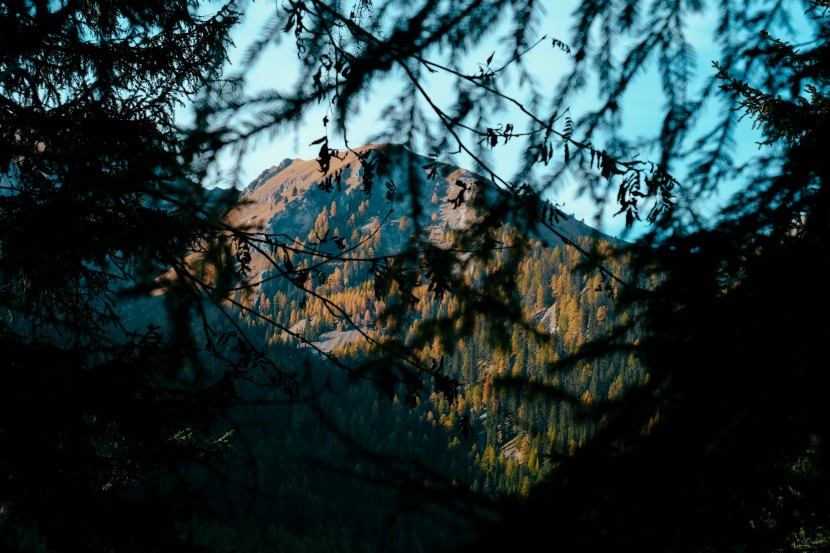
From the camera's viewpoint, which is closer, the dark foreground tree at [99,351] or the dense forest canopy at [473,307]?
the dense forest canopy at [473,307]

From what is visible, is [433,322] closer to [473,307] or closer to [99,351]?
[473,307]

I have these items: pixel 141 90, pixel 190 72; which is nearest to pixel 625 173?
pixel 190 72

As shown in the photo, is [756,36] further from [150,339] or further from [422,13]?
[150,339]

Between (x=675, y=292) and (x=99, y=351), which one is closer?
(x=675, y=292)

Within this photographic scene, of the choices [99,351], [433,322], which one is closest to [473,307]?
[433,322]

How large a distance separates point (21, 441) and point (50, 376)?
41cm

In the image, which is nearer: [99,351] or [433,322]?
[433,322]

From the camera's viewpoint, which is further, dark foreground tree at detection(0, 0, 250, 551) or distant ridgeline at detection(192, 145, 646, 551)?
dark foreground tree at detection(0, 0, 250, 551)

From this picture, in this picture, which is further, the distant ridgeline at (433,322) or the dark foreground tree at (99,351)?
the dark foreground tree at (99,351)

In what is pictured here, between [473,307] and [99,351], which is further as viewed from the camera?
[99,351]

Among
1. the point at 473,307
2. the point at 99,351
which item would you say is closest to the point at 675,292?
the point at 473,307

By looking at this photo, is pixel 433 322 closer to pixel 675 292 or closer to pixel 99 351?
pixel 675 292

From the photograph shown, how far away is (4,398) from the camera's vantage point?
3062 mm

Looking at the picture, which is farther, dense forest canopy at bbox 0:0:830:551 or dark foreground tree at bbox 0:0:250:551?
dark foreground tree at bbox 0:0:250:551
